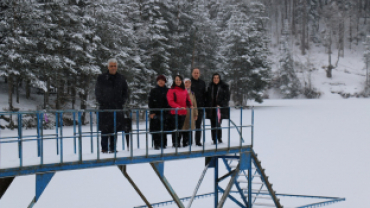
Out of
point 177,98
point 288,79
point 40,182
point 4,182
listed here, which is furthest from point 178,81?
point 288,79

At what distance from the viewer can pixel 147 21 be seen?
2991 centimetres

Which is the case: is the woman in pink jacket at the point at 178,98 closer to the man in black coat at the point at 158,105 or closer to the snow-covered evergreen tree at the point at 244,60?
the man in black coat at the point at 158,105

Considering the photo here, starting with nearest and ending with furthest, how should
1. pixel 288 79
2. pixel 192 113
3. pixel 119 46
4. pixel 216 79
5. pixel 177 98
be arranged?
pixel 177 98 < pixel 192 113 < pixel 216 79 < pixel 119 46 < pixel 288 79

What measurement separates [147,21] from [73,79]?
23.6ft

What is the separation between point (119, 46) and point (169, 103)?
67.2 ft

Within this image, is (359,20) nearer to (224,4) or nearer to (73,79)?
(224,4)

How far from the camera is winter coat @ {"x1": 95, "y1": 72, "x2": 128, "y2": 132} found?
21.8ft

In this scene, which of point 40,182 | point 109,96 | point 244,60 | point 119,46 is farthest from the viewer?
point 244,60

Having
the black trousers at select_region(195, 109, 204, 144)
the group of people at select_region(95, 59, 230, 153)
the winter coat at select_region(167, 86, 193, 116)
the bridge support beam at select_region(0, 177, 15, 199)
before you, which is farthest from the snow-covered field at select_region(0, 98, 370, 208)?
the bridge support beam at select_region(0, 177, 15, 199)

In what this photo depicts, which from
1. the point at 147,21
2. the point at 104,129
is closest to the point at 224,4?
the point at 147,21

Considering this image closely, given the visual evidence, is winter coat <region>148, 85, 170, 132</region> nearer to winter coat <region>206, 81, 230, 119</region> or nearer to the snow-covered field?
winter coat <region>206, 81, 230, 119</region>

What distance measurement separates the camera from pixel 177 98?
7402mm

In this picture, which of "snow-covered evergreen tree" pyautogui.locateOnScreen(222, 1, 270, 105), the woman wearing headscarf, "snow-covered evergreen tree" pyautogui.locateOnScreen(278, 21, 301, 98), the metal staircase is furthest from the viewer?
"snow-covered evergreen tree" pyautogui.locateOnScreen(278, 21, 301, 98)

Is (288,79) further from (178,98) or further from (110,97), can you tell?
(110,97)
